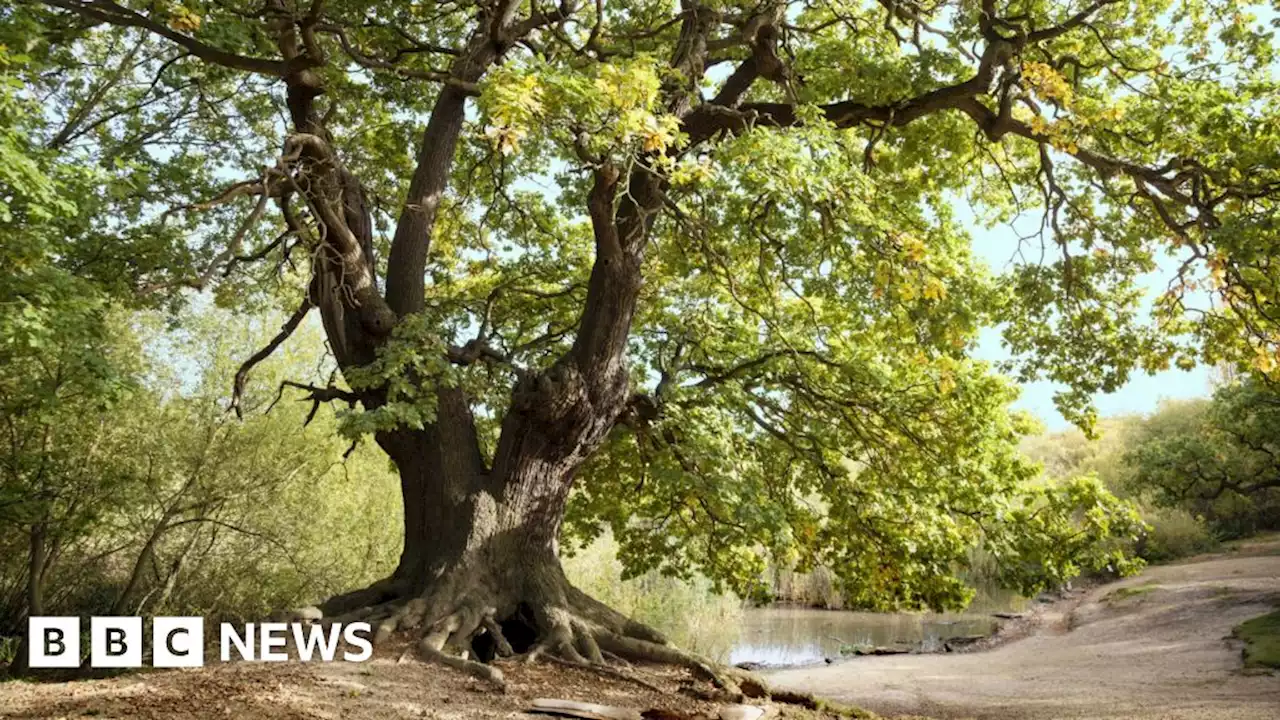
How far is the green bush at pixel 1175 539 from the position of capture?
73.5 feet

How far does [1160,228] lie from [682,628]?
9973 millimetres

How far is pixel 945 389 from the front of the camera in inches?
279

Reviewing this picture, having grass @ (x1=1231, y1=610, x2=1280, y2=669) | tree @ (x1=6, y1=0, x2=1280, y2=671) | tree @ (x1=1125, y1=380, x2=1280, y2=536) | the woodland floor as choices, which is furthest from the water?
tree @ (x1=6, y1=0, x2=1280, y2=671)

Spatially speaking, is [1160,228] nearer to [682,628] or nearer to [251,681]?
[251,681]

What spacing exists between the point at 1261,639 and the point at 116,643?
13497mm

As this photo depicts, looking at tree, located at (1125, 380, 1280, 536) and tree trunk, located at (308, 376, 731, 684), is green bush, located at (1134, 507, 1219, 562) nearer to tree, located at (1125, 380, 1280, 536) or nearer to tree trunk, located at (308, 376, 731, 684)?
tree, located at (1125, 380, 1280, 536)

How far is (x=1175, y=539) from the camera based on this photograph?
75.1 ft

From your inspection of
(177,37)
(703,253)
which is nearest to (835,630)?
(703,253)

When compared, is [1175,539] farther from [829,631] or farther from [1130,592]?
[829,631]

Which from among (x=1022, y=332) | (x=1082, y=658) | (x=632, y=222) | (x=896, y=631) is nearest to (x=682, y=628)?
(x=896, y=631)

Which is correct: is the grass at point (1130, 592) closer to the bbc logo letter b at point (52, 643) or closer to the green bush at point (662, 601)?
the green bush at point (662, 601)

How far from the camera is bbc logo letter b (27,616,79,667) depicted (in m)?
9.70

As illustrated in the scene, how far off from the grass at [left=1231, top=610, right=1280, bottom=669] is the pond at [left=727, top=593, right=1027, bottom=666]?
183 inches

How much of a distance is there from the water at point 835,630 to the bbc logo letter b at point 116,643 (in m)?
8.14
